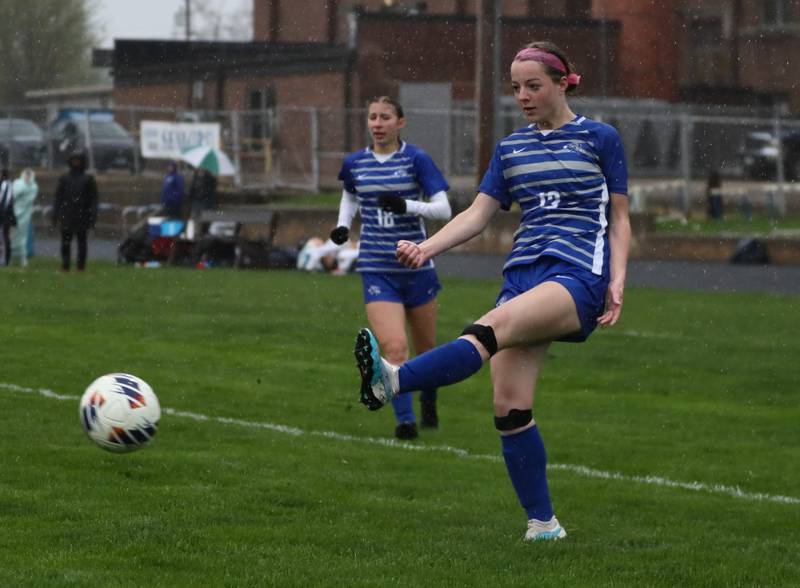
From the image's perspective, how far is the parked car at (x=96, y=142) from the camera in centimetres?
4116

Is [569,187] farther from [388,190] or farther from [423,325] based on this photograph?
[423,325]

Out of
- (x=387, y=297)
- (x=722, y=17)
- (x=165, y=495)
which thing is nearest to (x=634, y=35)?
(x=722, y=17)

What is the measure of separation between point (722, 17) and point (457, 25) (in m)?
10.5

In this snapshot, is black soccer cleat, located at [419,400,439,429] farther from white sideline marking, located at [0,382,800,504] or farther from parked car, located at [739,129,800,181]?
parked car, located at [739,129,800,181]

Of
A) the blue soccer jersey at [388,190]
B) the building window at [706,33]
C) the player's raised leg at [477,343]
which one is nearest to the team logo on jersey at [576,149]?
the player's raised leg at [477,343]

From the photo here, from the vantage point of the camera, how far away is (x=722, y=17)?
53938 mm

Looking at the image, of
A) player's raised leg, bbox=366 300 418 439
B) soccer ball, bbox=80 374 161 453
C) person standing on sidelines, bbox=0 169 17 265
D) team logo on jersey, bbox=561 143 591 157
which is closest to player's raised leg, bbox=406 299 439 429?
player's raised leg, bbox=366 300 418 439

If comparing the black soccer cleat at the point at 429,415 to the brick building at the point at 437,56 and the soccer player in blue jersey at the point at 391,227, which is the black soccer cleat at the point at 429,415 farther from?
the brick building at the point at 437,56

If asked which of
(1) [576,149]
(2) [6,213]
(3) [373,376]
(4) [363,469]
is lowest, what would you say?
(4) [363,469]

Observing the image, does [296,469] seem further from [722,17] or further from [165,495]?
[722,17]

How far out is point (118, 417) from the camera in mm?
7059

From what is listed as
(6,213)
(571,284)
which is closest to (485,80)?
(6,213)

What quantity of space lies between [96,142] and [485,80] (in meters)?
14.6

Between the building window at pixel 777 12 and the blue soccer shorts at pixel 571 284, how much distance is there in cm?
4885
